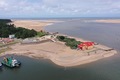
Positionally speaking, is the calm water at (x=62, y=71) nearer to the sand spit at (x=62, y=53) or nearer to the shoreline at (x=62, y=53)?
the shoreline at (x=62, y=53)

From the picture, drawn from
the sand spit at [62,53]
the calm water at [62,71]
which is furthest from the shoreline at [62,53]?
the calm water at [62,71]

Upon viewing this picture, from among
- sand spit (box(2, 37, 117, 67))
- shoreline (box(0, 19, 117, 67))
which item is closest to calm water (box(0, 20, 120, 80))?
shoreline (box(0, 19, 117, 67))

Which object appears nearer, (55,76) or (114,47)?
(55,76)

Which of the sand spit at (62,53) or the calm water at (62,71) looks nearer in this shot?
the calm water at (62,71)

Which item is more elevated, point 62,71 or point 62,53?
point 62,53

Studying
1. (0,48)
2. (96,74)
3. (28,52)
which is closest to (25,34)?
(0,48)

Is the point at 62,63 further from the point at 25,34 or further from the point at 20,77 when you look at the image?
the point at 25,34

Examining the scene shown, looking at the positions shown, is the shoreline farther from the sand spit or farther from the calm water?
the calm water

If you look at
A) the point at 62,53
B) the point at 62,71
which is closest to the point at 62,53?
the point at 62,53

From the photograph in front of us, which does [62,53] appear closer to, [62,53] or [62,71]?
[62,53]
